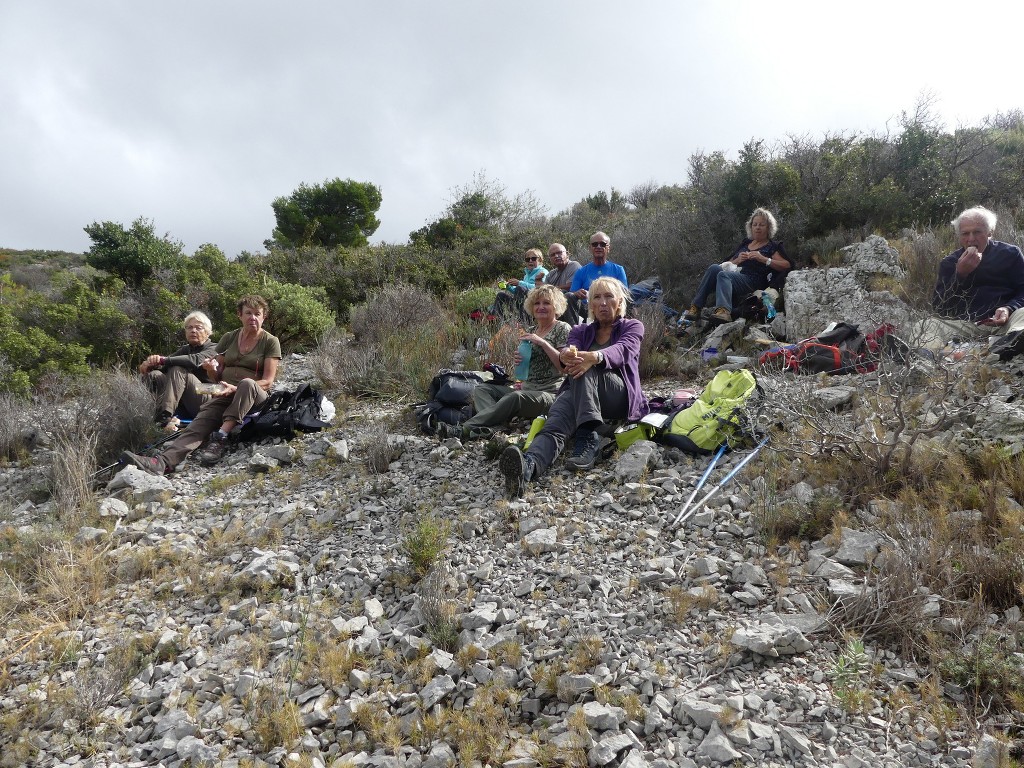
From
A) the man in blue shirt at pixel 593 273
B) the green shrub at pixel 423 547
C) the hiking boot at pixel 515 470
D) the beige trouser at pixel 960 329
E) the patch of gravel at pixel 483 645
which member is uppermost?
the man in blue shirt at pixel 593 273

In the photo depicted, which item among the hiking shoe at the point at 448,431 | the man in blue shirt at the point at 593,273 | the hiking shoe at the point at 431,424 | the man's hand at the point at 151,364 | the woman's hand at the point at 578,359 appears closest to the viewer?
the woman's hand at the point at 578,359

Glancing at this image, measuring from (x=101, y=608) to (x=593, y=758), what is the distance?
2.68m

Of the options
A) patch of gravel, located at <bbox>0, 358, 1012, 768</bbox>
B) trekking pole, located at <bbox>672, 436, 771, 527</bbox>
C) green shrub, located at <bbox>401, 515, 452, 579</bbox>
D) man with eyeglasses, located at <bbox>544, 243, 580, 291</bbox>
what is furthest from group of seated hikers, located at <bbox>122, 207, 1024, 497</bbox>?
man with eyeglasses, located at <bbox>544, 243, 580, 291</bbox>

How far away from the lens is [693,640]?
7.84ft

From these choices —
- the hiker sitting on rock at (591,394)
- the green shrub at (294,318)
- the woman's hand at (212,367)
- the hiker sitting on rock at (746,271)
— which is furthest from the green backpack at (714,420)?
the green shrub at (294,318)

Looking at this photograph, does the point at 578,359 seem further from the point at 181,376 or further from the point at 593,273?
the point at 181,376

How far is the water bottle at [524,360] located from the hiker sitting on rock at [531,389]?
0.5 inches

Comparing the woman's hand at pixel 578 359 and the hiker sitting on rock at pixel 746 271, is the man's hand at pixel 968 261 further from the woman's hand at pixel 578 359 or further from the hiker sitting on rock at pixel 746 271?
the woman's hand at pixel 578 359

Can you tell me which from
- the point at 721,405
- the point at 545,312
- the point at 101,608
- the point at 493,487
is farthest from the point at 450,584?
the point at 545,312

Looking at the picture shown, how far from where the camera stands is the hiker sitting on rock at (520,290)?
7.60 metres

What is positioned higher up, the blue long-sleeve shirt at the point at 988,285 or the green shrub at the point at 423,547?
the blue long-sleeve shirt at the point at 988,285

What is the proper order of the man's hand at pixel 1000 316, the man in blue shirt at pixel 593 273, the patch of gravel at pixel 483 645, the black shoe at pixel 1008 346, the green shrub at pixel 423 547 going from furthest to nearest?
1. the man in blue shirt at pixel 593 273
2. the man's hand at pixel 1000 316
3. the black shoe at pixel 1008 346
4. the green shrub at pixel 423 547
5. the patch of gravel at pixel 483 645

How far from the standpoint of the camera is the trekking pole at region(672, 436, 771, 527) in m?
3.21

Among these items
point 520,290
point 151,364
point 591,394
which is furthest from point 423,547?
point 520,290
